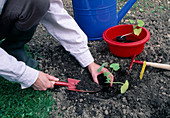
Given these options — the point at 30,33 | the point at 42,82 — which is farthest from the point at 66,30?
the point at 42,82

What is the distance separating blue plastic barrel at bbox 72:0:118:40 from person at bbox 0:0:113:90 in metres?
0.44

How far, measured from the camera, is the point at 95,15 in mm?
1792

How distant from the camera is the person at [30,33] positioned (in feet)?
3.56

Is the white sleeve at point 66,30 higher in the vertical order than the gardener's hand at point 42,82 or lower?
higher

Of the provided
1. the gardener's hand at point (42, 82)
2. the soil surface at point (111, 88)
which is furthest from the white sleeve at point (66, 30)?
the gardener's hand at point (42, 82)

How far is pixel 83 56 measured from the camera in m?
1.45

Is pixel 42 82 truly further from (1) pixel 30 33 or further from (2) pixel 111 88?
(2) pixel 111 88

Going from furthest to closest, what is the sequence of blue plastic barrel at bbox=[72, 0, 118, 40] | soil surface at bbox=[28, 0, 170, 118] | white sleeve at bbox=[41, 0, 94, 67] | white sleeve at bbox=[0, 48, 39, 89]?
blue plastic barrel at bbox=[72, 0, 118, 40] < white sleeve at bbox=[41, 0, 94, 67] < soil surface at bbox=[28, 0, 170, 118] < white sleeve at bbox=[0, 48, 39, 89]

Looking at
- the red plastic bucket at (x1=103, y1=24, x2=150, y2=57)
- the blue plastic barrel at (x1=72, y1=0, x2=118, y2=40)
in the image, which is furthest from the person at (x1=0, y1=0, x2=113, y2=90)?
the blue plastic barrel at (x1=72, y1=0, x2=118, y2=40)

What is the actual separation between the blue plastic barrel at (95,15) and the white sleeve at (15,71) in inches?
36.0

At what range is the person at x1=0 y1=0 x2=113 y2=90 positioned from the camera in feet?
3.56

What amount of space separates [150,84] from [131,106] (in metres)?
0.26

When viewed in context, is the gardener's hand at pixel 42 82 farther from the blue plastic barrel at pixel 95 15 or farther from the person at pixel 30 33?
the blue plastic barrel at pixel 95 15

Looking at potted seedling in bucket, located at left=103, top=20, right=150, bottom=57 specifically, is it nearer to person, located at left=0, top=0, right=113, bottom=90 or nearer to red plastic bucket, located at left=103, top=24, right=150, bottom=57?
red plastic bucket, located at left=103, top=24, right=150, bottom=57
